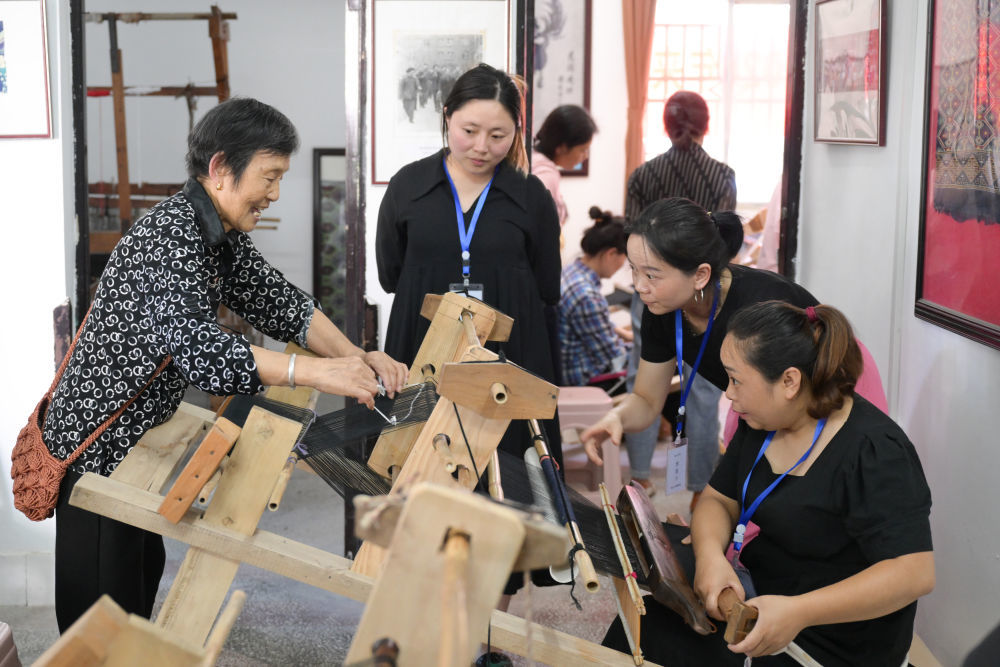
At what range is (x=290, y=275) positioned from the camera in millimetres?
6332

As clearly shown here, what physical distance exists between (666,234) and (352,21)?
1491 mm

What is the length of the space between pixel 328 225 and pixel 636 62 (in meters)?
2.44

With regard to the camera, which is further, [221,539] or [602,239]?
[602,239]

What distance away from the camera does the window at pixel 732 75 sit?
7.00m

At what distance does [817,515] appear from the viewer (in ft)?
5.49

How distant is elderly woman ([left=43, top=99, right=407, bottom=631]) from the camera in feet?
5.35

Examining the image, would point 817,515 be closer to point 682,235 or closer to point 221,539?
point 682,235

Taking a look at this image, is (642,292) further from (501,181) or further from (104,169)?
(104,169)

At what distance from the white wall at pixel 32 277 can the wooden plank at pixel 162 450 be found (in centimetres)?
132

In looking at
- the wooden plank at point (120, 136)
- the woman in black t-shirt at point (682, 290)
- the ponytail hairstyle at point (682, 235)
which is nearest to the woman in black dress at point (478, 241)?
the woman in black t-shirt at point (682, 290)

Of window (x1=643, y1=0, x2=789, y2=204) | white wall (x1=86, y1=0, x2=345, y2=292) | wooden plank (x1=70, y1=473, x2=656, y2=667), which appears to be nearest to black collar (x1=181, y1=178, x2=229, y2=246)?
wooden plank (x1=70, y1=473, x2=656, y2=667)

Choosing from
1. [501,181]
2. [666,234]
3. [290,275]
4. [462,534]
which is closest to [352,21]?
[501,181]

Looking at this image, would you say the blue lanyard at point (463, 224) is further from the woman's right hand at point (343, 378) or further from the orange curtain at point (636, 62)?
the orange curtain at point (636, 62)

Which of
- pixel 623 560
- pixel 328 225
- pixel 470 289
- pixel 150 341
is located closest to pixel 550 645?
pixel 623 560
